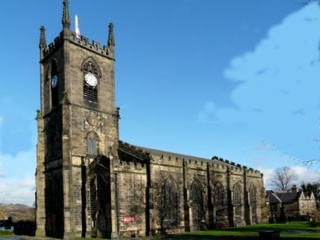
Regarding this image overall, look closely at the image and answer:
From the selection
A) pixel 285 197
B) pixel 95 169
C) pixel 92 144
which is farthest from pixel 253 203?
pixel 95 169

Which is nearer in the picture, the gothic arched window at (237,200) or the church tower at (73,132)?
the church tower at (73,132)

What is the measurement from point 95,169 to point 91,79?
11.0 meters

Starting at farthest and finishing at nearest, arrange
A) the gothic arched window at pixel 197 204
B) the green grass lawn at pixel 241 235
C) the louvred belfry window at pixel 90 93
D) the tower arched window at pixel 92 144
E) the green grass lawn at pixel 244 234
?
1. the gothic arched window at pixel 197 204
2. the louvred belfry window at pixel 90 93
3. the tower arched window at pixel 92 144
4. the green grass lawn at pixel 244 234
5. the green grass lawn at pixel 241 235

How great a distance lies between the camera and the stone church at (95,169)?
38.5 m

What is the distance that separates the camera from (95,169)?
39.2 meters

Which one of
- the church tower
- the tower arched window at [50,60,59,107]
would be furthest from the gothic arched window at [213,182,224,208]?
the tower arched window at [50,60,59,107]

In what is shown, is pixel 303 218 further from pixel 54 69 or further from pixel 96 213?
pixel 54 69

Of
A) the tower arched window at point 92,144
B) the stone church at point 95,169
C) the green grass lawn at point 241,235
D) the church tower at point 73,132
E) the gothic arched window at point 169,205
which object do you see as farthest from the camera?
the gothic arched window at point 169,205

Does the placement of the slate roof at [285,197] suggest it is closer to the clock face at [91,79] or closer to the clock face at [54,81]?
the clock face at [91,79]

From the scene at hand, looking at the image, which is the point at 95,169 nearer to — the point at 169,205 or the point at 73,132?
the point at 73,132

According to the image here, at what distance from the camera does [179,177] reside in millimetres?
45281

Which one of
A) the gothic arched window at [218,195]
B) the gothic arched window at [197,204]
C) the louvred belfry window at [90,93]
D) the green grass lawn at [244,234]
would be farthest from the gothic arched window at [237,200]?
the louvred belfry window at [90,93]

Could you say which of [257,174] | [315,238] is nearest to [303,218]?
[257,174]

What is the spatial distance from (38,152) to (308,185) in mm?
76716
